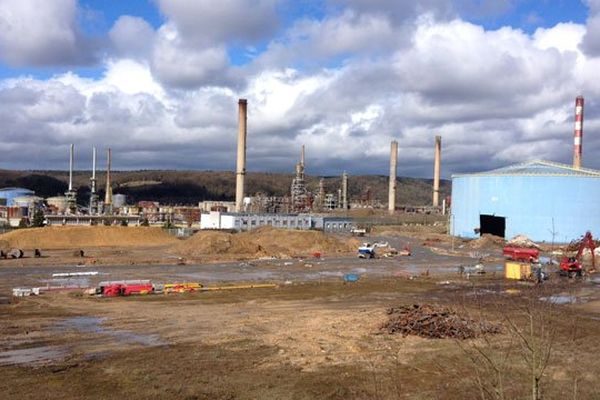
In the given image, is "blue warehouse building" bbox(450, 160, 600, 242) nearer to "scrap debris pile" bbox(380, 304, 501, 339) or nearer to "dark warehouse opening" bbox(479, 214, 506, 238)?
"dark warehouse opening" bbox(479, 214, 506, 238)

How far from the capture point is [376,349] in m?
17.7

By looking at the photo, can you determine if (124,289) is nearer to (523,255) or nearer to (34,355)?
(34,355)

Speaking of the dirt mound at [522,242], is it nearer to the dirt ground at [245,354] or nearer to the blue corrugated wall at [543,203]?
the blue corrugated wall at [543,203]

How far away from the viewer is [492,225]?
276 feet

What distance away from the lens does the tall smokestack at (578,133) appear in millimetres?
89688

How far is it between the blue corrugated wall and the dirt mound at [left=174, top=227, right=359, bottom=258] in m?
24.6

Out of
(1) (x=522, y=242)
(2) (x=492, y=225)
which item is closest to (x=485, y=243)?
(1) (x=522, y=242)

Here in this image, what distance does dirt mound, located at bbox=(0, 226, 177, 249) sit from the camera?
65.4 m

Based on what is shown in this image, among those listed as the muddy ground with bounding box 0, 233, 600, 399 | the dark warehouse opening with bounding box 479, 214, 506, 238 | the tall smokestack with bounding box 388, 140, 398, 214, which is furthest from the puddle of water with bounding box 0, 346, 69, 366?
the tall smokestack with bounding box 388, 140, 398, 214

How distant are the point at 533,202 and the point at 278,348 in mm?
67278

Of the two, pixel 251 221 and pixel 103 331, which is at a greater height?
pixel 251 221

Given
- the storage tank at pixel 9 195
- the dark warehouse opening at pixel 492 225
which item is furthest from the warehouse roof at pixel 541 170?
the storage tank at pixel 9 195

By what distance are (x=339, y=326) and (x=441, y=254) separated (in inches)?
1738

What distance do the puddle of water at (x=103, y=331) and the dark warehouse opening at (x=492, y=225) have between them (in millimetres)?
68602
